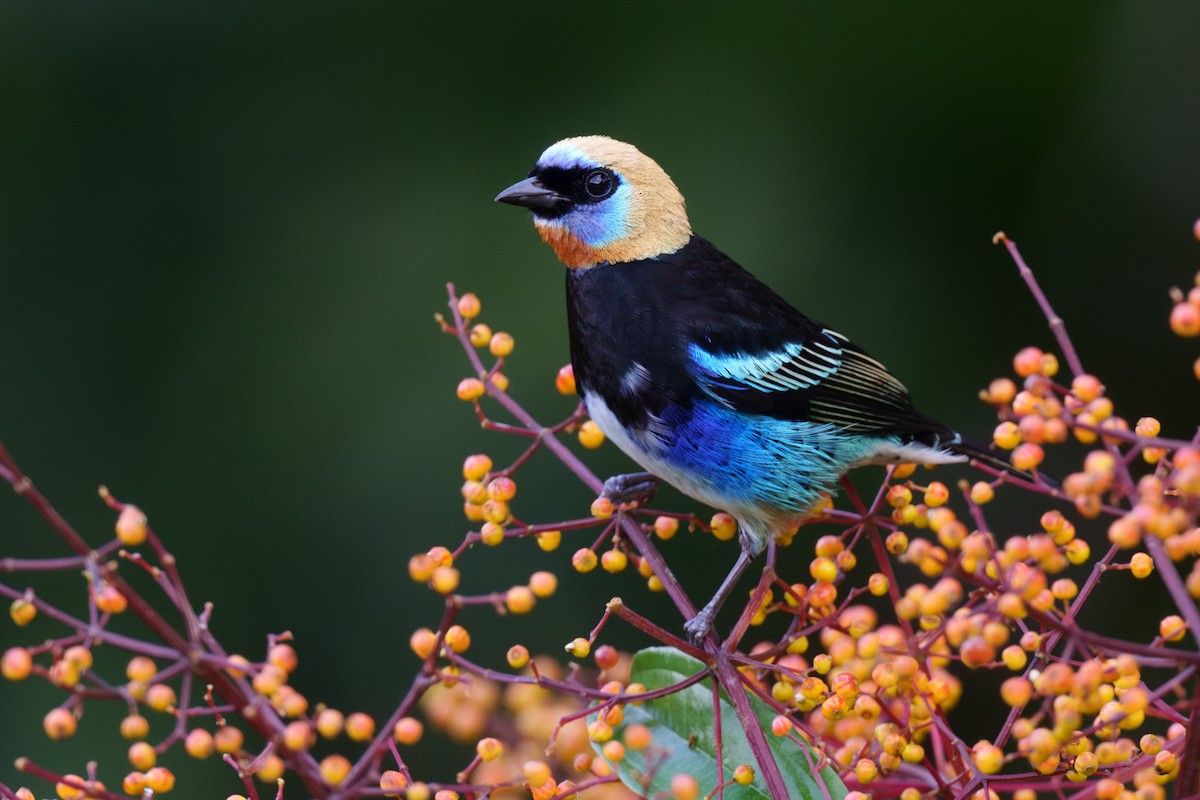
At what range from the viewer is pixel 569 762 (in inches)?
64.9

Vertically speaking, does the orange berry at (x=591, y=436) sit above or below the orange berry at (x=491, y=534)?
below

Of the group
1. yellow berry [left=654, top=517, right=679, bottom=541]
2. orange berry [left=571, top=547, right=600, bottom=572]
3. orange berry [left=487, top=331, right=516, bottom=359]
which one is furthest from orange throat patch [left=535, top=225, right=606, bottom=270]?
orange berry [left=571, top=547, right=600, bottom=572]

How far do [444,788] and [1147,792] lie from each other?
54 centimetres

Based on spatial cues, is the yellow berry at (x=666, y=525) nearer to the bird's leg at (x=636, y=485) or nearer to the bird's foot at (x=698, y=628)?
the bird's foot at (x=698, y=628)

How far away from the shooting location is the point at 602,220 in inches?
80.4

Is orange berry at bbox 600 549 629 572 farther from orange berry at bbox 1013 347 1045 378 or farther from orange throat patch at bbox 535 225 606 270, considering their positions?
orange throat patch at bbox 535 225 606 270

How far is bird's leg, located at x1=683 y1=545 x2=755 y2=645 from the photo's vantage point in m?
1.35

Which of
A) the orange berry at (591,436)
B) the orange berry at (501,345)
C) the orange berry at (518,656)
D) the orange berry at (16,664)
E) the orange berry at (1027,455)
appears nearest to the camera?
the orange berry at (16,664)

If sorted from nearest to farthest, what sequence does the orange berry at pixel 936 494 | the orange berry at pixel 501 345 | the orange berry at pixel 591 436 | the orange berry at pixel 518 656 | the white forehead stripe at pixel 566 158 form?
the orange berry at pixel 518 656 < the orange berry at pixel 936 494 < the orange berry at pixel 501 345 < the orange berry at pixel 591 436 < the white forehead stripe at pixel 566 158

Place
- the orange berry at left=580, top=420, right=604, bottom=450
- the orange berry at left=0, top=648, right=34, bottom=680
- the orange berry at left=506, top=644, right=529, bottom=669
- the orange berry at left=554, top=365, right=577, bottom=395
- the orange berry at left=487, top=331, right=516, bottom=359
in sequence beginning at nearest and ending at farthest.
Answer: the orange berry at left=0, top=648, right=34, bottom=680 < the orange berry at left=506, top=644, right=529, bottom=669 < the orange berry at left=487, top=331, right=516, bottom=359 < the orange berry at left=580, top=420, right=604, bottom=450 < the orange berry at left=554, top=365, right=577, bottom=395

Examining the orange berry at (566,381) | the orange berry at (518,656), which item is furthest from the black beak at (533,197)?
the orange berry at (518,656)

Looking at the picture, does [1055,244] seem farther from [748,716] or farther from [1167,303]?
[748,716]

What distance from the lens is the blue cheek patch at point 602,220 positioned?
2037mm

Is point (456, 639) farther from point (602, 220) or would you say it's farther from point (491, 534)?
point (602, 220)
